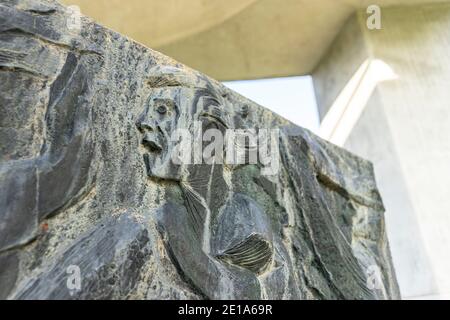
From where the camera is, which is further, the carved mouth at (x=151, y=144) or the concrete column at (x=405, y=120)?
the concrete column at (x=405, y=120)

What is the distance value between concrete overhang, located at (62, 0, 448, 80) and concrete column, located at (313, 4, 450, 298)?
22 centimetres

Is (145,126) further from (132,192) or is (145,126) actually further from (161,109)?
(132,192)

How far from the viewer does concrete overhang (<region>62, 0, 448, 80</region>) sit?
403 centimetres

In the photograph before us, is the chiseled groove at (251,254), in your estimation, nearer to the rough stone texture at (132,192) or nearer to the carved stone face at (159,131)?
the rough stone texture at (132,192)

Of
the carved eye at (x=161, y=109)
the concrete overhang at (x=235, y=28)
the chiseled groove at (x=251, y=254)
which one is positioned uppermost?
the concrete overhang at (x=235, y=28)

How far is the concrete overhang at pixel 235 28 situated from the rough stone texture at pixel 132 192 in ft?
7.49

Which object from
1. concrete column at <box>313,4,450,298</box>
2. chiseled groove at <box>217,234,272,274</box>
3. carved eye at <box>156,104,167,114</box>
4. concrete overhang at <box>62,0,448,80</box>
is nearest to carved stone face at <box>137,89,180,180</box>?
carved eye at <box>156,104,167,114</box>

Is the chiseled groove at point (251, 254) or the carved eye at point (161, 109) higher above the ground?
the carved eye at point (161, 109)

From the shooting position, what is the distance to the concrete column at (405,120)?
3059 mm

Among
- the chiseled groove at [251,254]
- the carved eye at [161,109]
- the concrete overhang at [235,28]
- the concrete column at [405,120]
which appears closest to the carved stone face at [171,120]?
the carved eye at [161,109]

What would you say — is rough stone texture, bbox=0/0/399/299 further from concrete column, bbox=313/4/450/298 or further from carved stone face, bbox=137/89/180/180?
concrete column, bbox=313/4/450/298

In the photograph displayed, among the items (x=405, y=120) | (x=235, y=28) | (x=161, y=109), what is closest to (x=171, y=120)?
(x=161, y=109)

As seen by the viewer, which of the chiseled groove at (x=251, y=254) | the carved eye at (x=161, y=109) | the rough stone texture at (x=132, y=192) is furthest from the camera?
the carved eye at (x=161, y=109)
